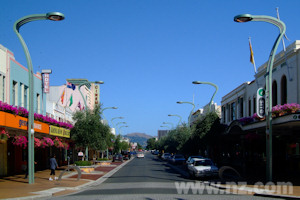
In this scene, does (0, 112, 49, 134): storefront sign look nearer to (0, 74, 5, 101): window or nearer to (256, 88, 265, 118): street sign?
(0, 74, 5, 101): window

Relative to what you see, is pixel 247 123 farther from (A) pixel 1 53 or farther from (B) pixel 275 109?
(A) pixel 1 53

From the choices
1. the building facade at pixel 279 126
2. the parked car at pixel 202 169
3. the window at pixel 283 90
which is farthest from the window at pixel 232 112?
the parked car at pixel 202 169

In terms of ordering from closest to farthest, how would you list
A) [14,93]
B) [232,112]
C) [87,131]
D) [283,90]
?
1. [283,90]
2. [14,93]
3. [87,131]
4. [232,112]

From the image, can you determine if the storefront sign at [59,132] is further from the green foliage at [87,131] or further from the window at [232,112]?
the window at [232,112]

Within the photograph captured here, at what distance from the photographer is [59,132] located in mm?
34031

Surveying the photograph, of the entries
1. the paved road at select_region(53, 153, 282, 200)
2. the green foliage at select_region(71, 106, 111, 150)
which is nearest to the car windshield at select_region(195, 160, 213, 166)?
the paved road at select_region(53, 153, 282, 200)

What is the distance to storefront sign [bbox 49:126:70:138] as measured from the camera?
31.4m

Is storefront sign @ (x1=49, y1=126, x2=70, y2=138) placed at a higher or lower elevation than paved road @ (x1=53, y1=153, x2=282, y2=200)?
higher

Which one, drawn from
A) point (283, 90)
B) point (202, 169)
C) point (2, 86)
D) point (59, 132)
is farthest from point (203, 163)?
point (2, 86)

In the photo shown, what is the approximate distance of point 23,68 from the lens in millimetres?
31594

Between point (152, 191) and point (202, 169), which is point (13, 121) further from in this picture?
point (202, 169)

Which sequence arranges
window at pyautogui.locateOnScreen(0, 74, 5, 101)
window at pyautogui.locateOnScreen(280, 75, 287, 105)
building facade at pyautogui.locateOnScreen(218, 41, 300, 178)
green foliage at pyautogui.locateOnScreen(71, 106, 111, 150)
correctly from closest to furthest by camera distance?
building facade at pyautogui.locateOnScreen(218, 41, 300, 178), window at pyautogui.locateOnScreen(0, 74, 5, 101), window at pyautogui.locateOnScreen(280, 75, 287, 105), green foliage at pyautogui.locateOnScreen(71, 106, 111, 150)

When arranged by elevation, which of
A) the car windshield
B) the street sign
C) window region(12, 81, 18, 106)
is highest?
window region(12, 81, 18, 106)

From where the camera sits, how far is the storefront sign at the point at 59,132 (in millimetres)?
31422
